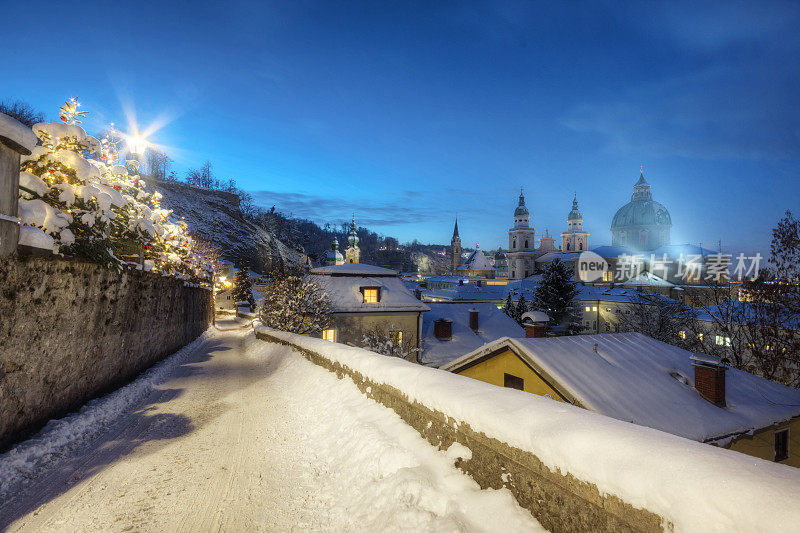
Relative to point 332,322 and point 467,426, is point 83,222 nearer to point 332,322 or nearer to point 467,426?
point 467,426

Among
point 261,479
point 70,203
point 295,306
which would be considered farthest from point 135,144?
point 261,479

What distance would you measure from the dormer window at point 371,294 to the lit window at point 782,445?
68.4 ft

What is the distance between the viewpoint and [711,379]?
38.2ft

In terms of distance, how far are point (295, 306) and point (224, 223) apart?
250 feet

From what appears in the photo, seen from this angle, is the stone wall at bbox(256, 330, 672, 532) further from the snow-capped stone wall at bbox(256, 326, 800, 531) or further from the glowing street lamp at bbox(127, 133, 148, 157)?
the glowing street lamp at bbox(127, 133, 148, 157)

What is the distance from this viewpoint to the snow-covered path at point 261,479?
4012 millimetres

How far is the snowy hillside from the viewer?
8156 cm

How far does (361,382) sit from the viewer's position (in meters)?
7.54

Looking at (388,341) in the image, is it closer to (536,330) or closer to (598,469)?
(536,330)

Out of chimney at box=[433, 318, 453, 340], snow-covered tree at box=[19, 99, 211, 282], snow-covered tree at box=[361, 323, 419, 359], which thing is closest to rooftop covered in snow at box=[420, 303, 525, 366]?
chimney at box=[433, 318, 453, 340]

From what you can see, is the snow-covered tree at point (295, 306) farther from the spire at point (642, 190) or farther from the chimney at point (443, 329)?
the spire at point (642, 190)

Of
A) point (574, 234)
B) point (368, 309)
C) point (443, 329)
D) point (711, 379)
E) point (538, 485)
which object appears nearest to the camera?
point (538, 485)

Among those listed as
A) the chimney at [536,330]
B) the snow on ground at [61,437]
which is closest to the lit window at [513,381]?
the chimney at [536,330]

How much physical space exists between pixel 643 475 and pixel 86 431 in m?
8.66
